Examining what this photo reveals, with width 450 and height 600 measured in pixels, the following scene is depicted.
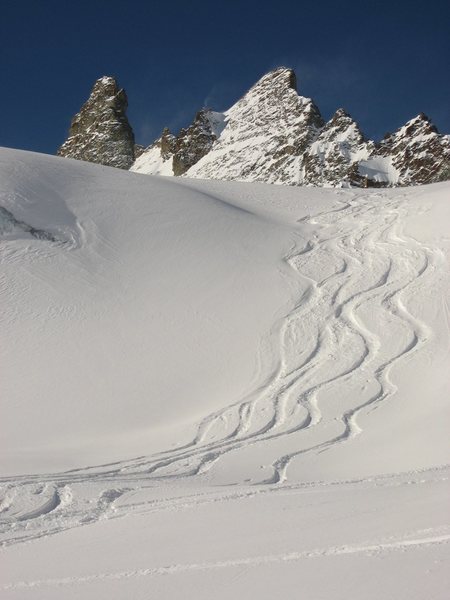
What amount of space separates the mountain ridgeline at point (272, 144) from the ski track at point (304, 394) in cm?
4294

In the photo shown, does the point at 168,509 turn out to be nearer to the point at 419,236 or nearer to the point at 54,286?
the point at 54,286

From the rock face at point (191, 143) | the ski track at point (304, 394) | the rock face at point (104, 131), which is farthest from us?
the rock face at point (191, 143)

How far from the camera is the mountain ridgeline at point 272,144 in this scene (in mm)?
56688

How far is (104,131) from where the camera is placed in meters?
77.2

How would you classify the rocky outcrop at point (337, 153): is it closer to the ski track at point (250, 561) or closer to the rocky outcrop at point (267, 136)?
the rocky outcrop at point (267, 136)

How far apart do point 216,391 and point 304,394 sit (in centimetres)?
130

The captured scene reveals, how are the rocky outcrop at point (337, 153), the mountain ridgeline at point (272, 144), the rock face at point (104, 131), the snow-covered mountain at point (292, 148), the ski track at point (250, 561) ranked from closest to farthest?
the ski track at point (250, 561) → the snow-covered mountain at point (292, 148) → the rocky outcrop at point (337, 153) → the mountain ridgeline at point (272, 144) → the rock face at point (104, 131)

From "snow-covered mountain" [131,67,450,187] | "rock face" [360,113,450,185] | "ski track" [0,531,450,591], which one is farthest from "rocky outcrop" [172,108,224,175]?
"ski track" [0,531,450,591]

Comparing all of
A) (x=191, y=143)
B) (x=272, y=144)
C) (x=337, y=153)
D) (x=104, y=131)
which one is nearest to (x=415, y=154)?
(x=337, y=153)

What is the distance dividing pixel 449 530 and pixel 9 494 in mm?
3880

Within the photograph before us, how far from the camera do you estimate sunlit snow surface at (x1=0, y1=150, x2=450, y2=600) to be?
325cm

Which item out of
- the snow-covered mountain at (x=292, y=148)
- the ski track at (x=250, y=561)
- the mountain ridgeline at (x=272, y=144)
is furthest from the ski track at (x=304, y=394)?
the mountain ridgeline at (x=272, y=144)

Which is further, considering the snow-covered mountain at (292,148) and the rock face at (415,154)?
the snow-covered mountain at (292,148)

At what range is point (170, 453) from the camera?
6.93 metres
